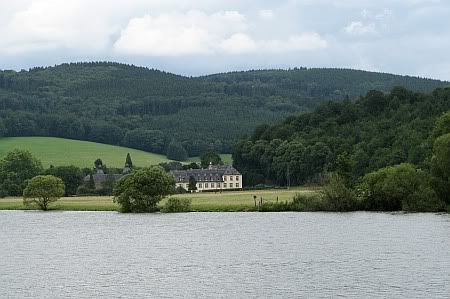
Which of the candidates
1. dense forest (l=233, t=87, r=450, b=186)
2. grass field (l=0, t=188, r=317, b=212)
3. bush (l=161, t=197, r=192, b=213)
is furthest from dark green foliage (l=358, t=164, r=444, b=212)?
dense forest (l=233, t=87, r=450, b=186)

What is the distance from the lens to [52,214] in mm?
111312

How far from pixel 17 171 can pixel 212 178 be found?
145 feet

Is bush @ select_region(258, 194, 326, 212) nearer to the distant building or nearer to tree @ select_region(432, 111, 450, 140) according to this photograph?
tree @ select_region(432, 111, 450, 140)

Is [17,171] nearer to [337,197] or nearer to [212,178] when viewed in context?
[212,178]

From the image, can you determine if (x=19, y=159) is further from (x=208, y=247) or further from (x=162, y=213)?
(x=208, y=247)

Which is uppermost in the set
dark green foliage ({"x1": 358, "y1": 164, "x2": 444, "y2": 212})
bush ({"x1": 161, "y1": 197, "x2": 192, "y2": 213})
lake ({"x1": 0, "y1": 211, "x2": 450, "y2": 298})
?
dark green foliage ({"x1": 358, "y1": 164, "x2": 444, "y2": 212})

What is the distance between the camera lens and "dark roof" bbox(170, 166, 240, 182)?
183m

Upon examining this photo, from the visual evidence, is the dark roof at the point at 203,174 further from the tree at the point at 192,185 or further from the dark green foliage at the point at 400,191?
the dark green foliage at the point at 400,191

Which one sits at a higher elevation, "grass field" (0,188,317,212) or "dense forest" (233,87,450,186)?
"dense forest" (233,87,450,186)

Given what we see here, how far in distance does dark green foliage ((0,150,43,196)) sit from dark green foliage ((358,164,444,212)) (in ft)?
251

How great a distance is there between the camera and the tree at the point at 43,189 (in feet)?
385

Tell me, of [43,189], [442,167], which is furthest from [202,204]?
[442,167]

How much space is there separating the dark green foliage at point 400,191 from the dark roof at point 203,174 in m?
86.0

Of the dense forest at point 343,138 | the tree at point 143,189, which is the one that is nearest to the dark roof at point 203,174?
the dense forest at point 343,138
